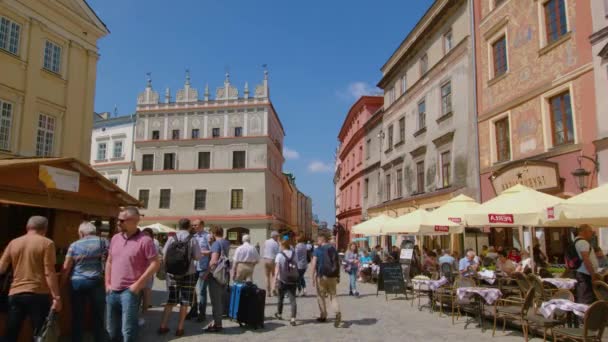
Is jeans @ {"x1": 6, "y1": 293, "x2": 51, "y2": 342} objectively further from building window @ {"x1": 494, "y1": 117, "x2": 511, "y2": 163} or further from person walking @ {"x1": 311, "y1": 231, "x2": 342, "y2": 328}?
building window @ {"x1": 494, "y1": 117, "x2": 511, "y2": 163}

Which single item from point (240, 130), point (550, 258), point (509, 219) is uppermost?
point (240, 130)

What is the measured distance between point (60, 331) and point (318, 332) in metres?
4.33

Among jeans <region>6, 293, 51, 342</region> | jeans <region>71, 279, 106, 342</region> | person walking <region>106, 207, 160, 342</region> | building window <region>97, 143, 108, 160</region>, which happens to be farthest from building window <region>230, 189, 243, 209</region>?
person walking <region>106, 207, 160, 342</region>

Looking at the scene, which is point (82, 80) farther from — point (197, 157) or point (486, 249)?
point (197, 157)

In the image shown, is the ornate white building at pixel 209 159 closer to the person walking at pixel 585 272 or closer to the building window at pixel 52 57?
the building window at pixel 52 57

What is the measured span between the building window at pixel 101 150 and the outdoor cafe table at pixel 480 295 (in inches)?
1650

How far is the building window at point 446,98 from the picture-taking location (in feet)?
66.9

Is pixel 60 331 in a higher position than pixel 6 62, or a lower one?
lower

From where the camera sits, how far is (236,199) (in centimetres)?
4000

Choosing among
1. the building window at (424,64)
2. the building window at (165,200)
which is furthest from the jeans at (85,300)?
the building window at (165,200)

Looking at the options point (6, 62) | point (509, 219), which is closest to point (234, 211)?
point (6, 62)

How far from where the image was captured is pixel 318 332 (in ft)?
26.6

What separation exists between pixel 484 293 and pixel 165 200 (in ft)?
120

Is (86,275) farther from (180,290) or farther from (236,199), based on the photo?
(236,199)
